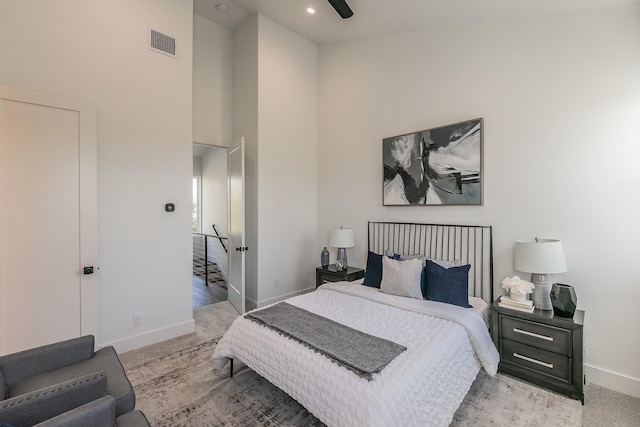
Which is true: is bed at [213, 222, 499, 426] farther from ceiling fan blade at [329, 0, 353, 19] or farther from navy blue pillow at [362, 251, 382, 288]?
ceiling fan blade at [329, 0, 353, 19]

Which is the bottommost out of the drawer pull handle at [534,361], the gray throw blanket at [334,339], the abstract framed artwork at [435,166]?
the drawer pull handle at [534,361]

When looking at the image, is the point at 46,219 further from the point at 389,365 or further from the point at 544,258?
the point at 544,258

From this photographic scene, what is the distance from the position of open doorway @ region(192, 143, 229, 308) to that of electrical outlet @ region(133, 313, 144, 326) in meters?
2.41

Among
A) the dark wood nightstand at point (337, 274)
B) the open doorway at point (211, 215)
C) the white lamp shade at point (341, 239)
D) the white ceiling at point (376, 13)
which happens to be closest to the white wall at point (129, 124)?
the white ceiling at point (376, 13)

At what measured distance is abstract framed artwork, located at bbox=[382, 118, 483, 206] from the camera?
3.04m

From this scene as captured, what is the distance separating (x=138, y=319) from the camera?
3.04m

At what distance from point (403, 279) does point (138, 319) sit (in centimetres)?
273

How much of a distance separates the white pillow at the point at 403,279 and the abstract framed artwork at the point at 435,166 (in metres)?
0.86

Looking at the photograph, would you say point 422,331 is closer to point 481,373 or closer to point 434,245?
point 481,373

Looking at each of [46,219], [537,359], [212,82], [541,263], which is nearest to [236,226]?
[46,219]

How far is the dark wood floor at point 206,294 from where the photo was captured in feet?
14.6

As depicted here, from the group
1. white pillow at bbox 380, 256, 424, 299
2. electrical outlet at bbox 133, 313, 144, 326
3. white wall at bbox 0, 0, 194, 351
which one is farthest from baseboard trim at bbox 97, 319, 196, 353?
white pillow at bbox 380, 256, 424, 299

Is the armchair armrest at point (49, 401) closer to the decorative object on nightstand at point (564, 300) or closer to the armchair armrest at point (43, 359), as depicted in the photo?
the armchair armrest at point (43, 359)

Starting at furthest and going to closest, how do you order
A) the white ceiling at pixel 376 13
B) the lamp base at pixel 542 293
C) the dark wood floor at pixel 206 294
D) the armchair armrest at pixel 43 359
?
the dark wood floor at pixel 206 294, the white ceiling at pixel 376 13, the lamp base at pixel 542 293, the armchair armrest at pixel 43 359
